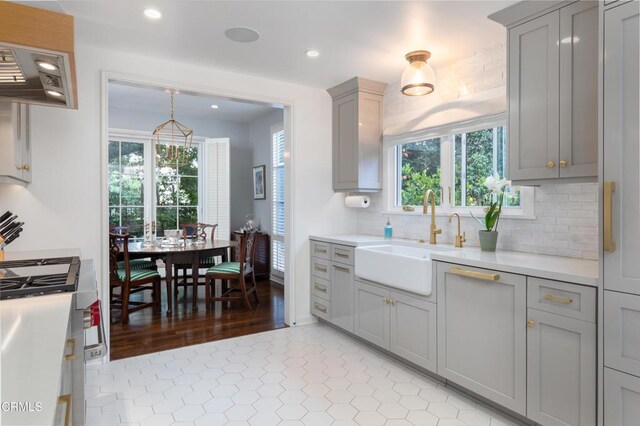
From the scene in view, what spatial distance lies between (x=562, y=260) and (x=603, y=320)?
27.2 inches

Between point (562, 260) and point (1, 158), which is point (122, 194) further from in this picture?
point (562, 260)

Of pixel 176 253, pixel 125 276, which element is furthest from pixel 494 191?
pixel 125 276

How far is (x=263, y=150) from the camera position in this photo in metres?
6.43

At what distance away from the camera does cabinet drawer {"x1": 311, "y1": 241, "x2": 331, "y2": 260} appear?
3752 millimetres

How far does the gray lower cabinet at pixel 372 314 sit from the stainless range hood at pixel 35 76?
2.42m

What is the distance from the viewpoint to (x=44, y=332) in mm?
965

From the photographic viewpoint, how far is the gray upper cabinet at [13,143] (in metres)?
2.23

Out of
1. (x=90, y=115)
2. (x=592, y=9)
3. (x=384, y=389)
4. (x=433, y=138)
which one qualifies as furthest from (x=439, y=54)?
(x=90, y=115)

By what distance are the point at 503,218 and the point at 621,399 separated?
1.44m

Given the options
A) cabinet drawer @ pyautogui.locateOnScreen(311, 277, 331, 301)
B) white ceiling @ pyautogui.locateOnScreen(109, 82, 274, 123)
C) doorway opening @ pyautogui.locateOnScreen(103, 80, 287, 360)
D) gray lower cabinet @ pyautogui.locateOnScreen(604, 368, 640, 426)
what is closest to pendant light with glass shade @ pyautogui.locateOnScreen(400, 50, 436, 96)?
cabinet drawer @ pyautogui.locateOnScreen(311, 277, 331, 301)

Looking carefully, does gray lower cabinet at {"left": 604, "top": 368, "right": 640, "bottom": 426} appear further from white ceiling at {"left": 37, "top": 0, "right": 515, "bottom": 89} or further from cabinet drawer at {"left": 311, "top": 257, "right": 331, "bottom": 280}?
cabinet drawer at {"left": 311, "top": 257, "right": 331, "bottom": 280}

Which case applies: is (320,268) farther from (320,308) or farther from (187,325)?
(187,325)

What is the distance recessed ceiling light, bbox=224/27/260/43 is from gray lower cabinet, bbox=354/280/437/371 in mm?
2133

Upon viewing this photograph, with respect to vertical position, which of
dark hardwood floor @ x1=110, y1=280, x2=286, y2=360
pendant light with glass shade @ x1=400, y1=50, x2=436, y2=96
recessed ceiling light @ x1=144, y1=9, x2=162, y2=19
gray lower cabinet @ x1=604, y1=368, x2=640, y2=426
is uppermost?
recessed ceiling light @ x1=144, y1=9, x2=162, y2=19
